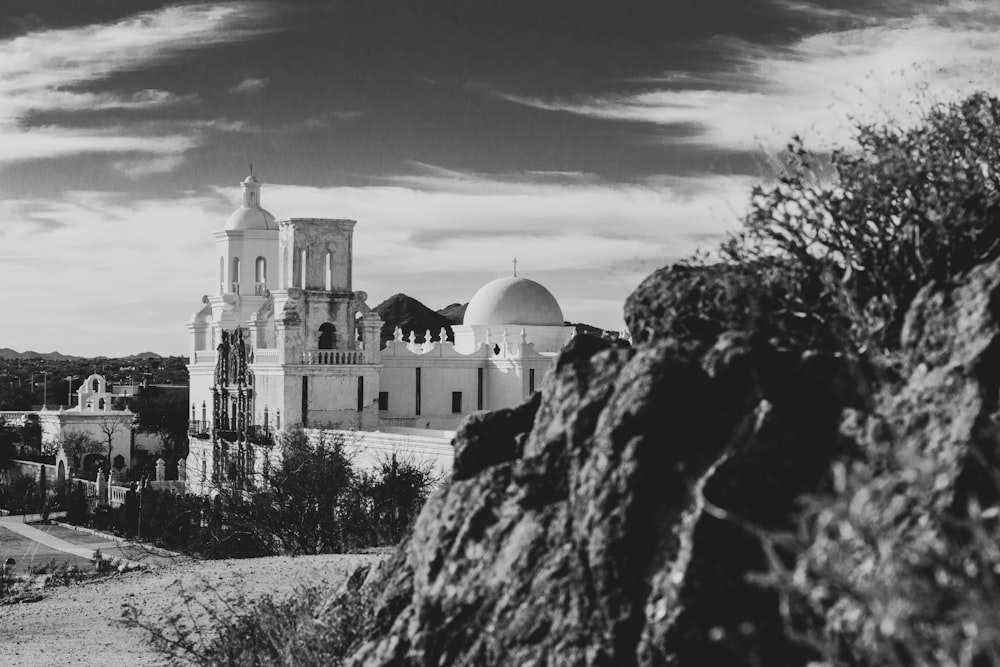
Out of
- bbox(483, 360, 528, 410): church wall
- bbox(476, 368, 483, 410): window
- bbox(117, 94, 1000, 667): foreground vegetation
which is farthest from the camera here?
bbox(476, 368, 483, 410): window

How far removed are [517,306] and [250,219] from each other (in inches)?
380

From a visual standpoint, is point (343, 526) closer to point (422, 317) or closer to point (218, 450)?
point (218, 450)

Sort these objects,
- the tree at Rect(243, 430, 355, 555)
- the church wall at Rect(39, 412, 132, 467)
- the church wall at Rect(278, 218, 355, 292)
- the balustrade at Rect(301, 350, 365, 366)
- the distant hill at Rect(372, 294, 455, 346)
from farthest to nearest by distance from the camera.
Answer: the distant hill at Rect(372, 294, 455, 346) → the church wall at Rect(39, 412, 132, 467) → the church wall at Rect(278, 218, 355, 292) → the balustrade at Rect(301, 350, 365, 366) → the tree at Rect(243, 430, 355, 555)

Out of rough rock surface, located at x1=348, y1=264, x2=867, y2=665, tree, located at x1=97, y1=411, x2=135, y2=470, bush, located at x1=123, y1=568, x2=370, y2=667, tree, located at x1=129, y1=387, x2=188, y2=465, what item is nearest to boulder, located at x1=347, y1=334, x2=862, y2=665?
rough rock surface, located at x1=348, y1=264, x2=867, y2=665

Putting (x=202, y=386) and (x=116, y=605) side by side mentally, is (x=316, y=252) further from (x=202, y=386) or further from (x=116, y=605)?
(x=116, y=605)

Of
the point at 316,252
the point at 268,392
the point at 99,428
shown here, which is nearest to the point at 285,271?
the point at 316,252

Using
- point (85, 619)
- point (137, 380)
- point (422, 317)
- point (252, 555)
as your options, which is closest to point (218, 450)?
point (252, 555)

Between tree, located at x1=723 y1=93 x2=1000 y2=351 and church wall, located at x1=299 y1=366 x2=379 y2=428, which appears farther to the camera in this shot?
church wall, located at x1=299 y1=366 x2=379 y2=428

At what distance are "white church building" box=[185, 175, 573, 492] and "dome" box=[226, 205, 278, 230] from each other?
0.16 ft

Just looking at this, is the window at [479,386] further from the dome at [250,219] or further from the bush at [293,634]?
the bush at [293,634]

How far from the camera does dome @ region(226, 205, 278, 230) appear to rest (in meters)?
44.1

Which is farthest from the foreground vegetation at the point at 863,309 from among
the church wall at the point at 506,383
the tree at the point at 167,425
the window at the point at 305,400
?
the tree at the point at 167,425

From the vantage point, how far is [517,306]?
144 ft

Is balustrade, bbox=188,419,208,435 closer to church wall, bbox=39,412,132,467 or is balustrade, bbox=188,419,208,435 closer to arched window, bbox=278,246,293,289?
arched window, bbox=278,246,293,289
